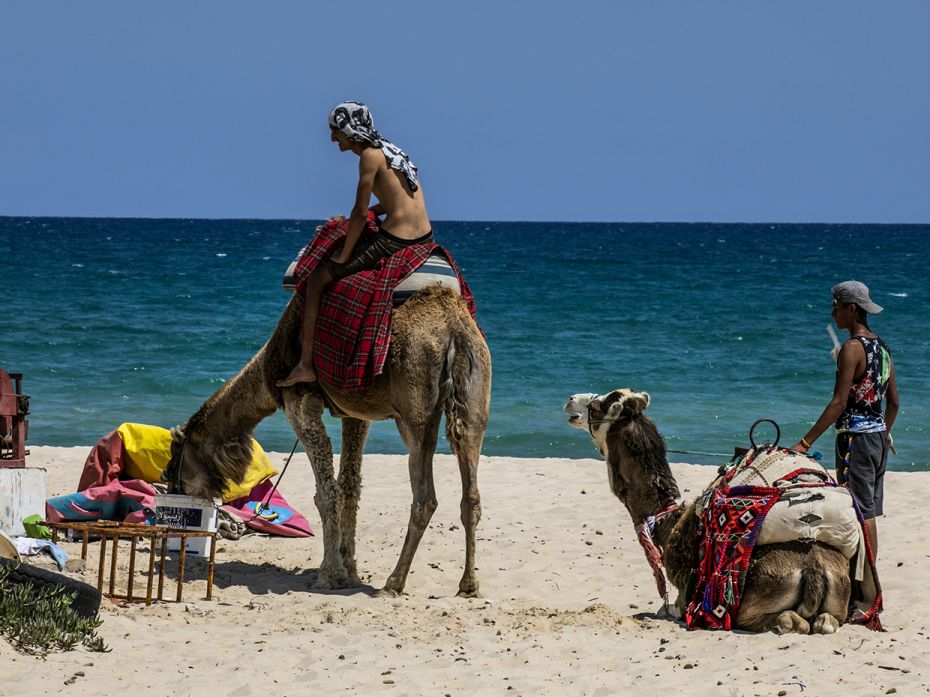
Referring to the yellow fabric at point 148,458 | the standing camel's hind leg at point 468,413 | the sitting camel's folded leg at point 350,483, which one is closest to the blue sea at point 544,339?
the standing camel's hind leg at point 468,413

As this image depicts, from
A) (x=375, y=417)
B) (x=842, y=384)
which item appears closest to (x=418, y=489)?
(x=375, y=417)

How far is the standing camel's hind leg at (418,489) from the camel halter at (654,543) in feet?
4.66

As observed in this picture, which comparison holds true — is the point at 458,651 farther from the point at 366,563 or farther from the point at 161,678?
the point at 366,563

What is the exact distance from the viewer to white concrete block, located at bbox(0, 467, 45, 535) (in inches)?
320

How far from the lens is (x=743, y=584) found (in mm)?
6496

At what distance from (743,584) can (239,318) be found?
2711 cm

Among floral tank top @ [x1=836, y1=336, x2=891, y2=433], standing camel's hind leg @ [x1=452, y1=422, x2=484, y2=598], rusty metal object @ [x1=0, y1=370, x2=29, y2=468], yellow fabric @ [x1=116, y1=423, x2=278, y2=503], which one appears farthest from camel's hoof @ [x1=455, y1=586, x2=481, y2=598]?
rusty metal object @ [x1=0, y1=370, x2=29, y2=468]

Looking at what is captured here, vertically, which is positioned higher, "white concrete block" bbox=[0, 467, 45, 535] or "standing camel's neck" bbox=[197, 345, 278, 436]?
"standing camel's neck" bbox=[197, 345, 278, 436]

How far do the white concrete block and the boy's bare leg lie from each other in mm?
1815

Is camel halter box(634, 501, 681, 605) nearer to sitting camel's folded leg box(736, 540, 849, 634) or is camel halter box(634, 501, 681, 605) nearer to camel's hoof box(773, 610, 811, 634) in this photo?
sitting camel's folded leg box(736, 540, 849, 634)

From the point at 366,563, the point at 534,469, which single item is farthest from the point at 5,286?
the point at 366,563

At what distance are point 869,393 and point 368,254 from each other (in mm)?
2970

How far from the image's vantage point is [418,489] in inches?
311

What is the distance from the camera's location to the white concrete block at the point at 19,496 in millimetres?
8117
